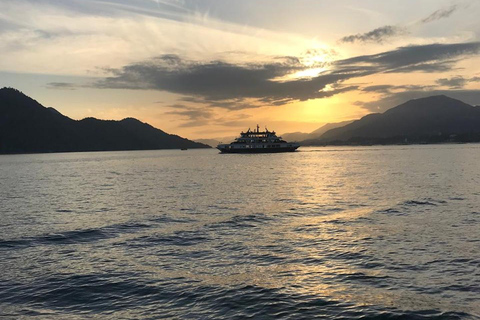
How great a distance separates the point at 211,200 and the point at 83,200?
51.1 ft

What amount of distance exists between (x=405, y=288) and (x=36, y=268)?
16.9 meters

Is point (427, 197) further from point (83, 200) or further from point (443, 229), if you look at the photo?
point (83, 200)

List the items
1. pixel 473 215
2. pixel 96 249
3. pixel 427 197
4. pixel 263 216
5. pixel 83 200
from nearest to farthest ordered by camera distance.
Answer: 1. pixel 96 249
2. pixel 473 215
3. pixel 263 216
4. pixel 427 197
5. pixel 83 200

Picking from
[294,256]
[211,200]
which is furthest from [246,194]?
[294,256]

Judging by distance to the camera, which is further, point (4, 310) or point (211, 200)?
point (211, 200)

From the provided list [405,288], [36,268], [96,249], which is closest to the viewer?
[405,288]

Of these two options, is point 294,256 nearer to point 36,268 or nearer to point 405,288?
point 405,288

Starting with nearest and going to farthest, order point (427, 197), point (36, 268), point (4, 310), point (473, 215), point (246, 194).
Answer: point (4, 310)
point (36, 268)
point (473, 215)
point (427, 197)
point (246, 194)

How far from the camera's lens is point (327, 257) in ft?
63.0

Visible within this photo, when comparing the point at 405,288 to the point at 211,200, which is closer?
the point at 405,288

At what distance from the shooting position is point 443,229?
81.8ft

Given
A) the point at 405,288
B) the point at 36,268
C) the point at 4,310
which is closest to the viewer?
the point at 4,310

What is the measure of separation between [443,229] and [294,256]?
12.1m

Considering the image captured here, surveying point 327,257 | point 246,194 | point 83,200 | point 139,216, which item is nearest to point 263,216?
point 139,216
